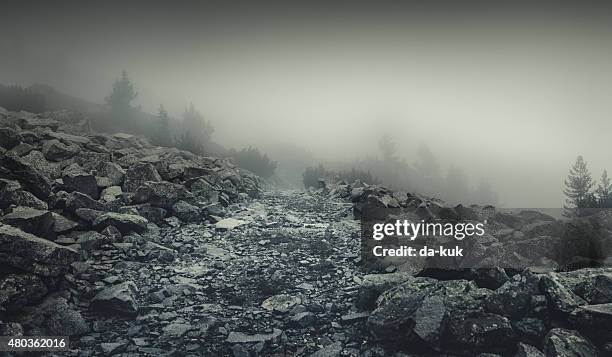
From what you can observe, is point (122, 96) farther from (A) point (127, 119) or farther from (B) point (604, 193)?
(B) point (604, 193)

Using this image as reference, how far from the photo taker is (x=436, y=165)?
77.4m

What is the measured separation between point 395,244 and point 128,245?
644cm

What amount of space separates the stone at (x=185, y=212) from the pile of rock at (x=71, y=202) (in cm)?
3

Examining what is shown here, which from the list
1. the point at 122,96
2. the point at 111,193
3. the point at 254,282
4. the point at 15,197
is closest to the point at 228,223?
the point at 111,193

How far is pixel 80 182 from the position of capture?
355 inches

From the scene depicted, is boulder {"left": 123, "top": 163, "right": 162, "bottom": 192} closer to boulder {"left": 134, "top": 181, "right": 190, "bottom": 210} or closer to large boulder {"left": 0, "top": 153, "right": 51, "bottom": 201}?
boulder {"left": 134, "top": 181, "right": 190, "bottom": 210}

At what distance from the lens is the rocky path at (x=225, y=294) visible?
494 cm

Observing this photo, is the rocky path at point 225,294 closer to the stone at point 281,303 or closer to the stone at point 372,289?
the stone at point 281,303

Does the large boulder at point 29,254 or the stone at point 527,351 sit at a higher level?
the large boulder at point 29,254

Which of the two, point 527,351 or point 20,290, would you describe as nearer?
point 527,351

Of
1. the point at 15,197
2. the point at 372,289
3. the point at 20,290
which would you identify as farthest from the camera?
the point at 15,197

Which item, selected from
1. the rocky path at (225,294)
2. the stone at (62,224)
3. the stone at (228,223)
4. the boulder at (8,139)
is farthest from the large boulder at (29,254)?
the boulder at (8,139)

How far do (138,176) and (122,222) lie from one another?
9.72ft

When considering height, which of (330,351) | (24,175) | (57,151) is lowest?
(330,351)
